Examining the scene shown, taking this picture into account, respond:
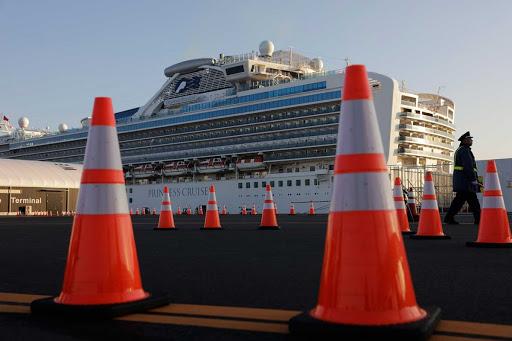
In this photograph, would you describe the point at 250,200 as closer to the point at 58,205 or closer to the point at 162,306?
the point at 58,205

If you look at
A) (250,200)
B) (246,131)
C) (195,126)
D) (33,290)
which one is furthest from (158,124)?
(33,290)

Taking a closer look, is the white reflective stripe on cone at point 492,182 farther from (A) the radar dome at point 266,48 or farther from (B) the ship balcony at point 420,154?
(A) the radar dome at point 266,48

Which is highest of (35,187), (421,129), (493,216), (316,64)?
(316,64)

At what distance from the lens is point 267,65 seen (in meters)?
57.0

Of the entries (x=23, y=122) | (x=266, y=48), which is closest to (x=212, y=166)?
(x=266, y=48)

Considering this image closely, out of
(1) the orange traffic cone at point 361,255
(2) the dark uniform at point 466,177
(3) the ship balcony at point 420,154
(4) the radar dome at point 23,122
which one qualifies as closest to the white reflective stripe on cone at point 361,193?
(1) the orange traffic cone at point 361,255

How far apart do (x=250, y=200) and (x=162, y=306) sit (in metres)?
47.4

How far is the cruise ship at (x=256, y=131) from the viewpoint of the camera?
47.1 m

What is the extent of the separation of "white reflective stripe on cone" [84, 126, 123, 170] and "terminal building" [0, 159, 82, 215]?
44901mm

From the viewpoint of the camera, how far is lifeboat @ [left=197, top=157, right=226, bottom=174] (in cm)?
5428

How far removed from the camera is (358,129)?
3.14 m

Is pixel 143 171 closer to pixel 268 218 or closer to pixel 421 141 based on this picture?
pixel 421 141

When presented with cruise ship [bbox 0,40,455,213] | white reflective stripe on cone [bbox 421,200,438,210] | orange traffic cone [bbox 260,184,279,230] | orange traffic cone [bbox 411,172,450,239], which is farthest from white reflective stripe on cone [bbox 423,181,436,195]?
cruise ship [bbox 0,40,455,213]

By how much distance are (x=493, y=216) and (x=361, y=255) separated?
5.57 metres
